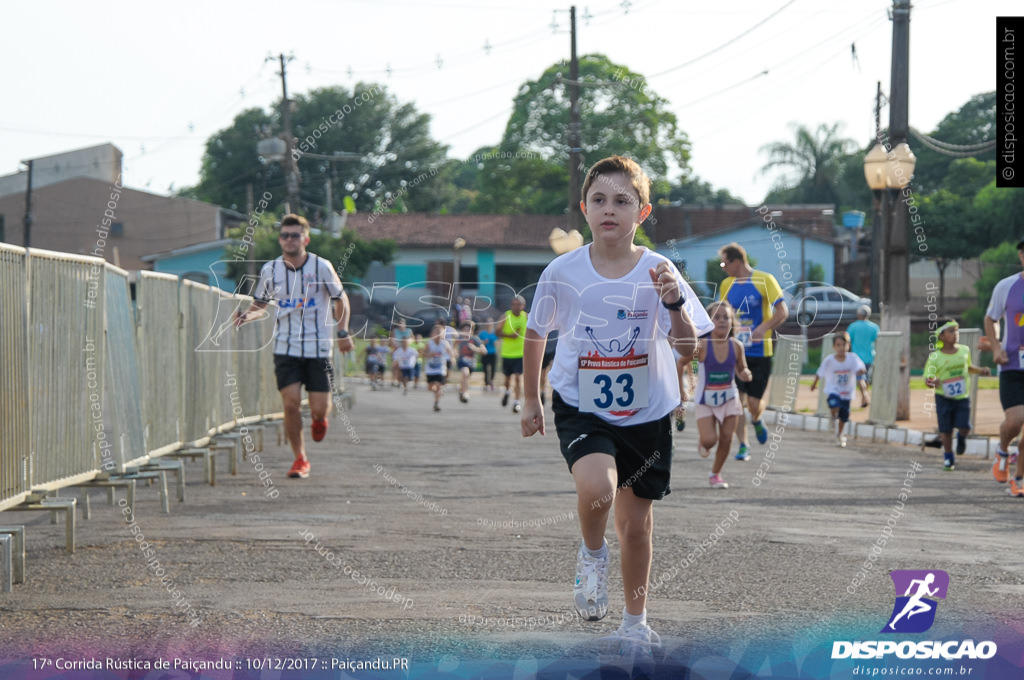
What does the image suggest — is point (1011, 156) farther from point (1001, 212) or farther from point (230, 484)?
point (1001, 212)

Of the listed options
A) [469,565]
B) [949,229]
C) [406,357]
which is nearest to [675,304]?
[469,565]

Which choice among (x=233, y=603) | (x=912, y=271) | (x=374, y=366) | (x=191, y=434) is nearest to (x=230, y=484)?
(x=191, y=434)

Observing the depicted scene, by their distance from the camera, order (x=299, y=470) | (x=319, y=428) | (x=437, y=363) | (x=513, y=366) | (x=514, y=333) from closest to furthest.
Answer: (x=299, y=470) < (x=319, y=428) < (x=514, y=333) < (x=513, y=366) < (x=437, y=363)

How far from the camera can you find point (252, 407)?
14.2m

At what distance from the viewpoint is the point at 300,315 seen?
32.6ft

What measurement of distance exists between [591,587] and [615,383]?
730 mm

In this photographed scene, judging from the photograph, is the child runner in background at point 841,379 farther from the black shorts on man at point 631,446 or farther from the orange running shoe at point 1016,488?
the black shorts on man at point 631,446

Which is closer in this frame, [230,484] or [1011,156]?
[230,484]

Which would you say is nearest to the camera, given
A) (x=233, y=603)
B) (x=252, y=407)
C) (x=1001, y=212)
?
(x=233, y=603)

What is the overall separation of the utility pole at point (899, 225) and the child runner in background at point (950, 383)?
4.40 metres

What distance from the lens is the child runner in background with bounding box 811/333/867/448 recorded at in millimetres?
15773

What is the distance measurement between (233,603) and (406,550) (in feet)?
5.00

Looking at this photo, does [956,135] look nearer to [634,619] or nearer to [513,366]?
[513,366]

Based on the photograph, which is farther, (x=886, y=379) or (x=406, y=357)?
(x=406, y=357)
